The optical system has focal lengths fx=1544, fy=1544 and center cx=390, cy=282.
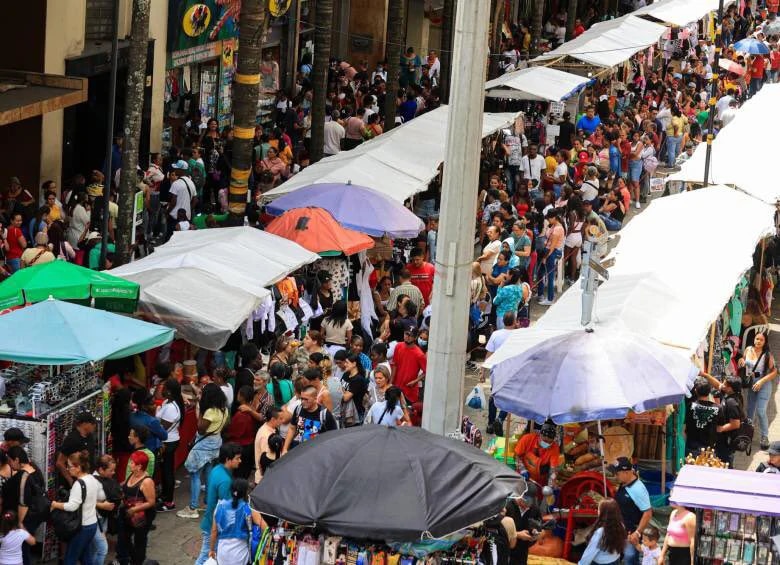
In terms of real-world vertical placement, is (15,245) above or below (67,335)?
below

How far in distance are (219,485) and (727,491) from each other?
12.5 feet

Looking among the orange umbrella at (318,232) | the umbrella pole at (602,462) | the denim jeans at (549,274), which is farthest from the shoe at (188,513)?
the denim jeans at (549,274)

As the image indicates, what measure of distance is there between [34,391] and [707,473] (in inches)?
216

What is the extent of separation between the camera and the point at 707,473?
11.7 meters

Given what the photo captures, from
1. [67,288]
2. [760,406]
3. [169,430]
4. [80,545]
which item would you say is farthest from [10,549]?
[760,406]

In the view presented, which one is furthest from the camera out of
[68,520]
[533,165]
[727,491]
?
[533,165]

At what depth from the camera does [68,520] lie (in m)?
11.6

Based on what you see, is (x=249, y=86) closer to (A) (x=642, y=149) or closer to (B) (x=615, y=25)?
(A) (x=642, y=149)

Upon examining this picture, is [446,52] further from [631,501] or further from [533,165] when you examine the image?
[631,501]

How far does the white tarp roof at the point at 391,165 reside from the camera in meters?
20.1

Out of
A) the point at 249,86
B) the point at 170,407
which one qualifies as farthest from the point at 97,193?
the point at 170,407

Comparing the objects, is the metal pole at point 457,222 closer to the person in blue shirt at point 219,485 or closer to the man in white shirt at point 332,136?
the person in blue shirt at point 219,485

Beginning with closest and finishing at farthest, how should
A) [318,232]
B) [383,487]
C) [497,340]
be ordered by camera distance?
[383,487]
[497,340]
[318,232]

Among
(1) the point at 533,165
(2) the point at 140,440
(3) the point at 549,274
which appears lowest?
(3) the point at 549,274
